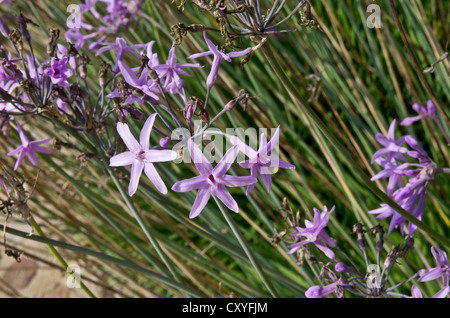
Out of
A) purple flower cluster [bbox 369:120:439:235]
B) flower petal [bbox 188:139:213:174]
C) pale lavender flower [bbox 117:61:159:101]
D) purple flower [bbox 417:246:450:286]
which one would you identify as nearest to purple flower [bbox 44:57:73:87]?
pale lavender flower [bbox 117:61:159:101]

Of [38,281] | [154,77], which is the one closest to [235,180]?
[154,77]

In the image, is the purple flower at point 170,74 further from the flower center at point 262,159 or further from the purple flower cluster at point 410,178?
the purple flower cluster at point 410,178

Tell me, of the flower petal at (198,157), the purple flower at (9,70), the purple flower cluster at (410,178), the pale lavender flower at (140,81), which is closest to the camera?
the flower petal at (198,157)

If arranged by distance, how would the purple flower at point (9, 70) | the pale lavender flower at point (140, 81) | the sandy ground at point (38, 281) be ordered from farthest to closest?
the sandy ground at point (38, 281) < the purple flower at point (9, 70) < the pale lavender flower at point (140, 81)

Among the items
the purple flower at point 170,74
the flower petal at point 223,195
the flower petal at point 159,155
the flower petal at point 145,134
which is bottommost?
the flower petal at point 223,195

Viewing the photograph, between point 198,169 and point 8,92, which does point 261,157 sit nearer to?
point 198,169

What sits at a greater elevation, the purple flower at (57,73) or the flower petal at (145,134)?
the purple flower at (57,73)

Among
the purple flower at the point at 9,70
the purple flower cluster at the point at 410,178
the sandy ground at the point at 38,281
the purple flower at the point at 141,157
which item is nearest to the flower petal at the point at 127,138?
the purple flower at the point at 141,157

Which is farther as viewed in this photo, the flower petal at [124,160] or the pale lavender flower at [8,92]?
the pale lavender flower at [8,92]
